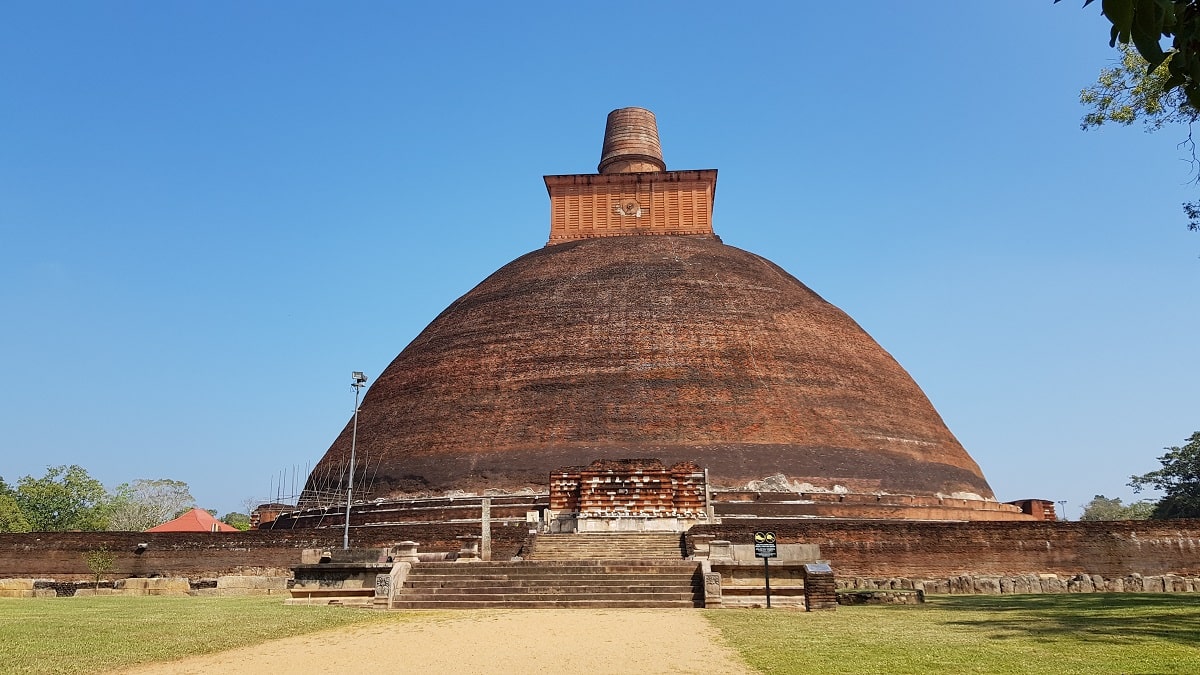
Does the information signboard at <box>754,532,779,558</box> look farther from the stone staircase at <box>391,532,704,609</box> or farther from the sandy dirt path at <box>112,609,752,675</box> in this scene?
the sandy dirt path at <box>112,609,752,675</box>

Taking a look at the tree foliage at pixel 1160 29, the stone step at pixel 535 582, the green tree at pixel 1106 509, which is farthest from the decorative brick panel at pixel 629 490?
the green tree at pixel 1106 509

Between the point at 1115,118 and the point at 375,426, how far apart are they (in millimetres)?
18244

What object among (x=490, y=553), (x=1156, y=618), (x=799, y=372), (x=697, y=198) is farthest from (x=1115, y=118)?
(x=697, y=198)

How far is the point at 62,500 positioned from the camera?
3950 centimetres

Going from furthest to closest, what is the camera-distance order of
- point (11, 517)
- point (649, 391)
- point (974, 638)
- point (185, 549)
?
point (11, 517) → point (649, 391) → point (185, 549) → point (974, 638)

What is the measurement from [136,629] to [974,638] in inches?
297

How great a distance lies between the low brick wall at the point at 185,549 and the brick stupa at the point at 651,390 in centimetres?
230

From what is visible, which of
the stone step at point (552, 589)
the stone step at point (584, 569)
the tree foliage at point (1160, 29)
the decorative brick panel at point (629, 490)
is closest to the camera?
the tree foliage at point (1160, 29)

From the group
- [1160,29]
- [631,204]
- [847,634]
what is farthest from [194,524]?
[1160,29]

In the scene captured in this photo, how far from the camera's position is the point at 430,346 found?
25031mm

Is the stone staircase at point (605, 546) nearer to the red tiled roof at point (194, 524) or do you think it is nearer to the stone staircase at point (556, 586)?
the stone staircase at point (556, 586)

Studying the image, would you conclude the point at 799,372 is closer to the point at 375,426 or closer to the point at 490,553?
the point at 490,553

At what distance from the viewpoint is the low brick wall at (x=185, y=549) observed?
18688mm

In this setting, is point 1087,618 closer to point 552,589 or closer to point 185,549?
point 552,589
